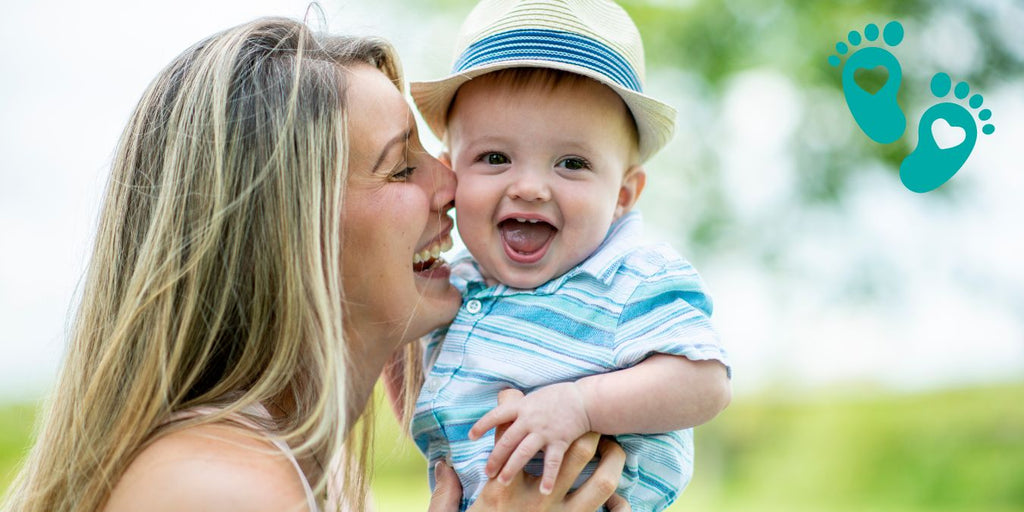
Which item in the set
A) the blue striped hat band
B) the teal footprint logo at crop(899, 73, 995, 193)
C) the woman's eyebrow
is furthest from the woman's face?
the teal footprint logo at crop(899, 73, 995, 193)

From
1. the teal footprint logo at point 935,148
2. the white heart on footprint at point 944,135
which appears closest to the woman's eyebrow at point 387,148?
the teal footprint logo at point 935,148

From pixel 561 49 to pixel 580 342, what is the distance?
63 cm

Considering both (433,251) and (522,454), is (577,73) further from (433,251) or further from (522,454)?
(522,454)

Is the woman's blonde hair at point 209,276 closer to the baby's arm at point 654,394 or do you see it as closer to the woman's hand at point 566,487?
the woman's hand at point 566,487

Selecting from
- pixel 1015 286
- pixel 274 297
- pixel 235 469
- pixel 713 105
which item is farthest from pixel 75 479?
pixel 1015 286

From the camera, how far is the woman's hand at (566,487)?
1.98m

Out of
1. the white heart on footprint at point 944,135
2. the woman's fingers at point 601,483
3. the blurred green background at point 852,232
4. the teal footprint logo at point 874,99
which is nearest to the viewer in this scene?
the woman's fingers at point 601,483

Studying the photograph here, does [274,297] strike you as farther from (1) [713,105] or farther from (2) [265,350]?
(1) [713,105]

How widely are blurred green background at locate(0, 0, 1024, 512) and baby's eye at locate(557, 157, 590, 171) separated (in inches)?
257

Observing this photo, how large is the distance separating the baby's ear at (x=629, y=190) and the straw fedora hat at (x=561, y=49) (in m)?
0.06

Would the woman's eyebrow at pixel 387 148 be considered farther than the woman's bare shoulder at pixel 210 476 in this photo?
Yes

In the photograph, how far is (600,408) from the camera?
1927mm

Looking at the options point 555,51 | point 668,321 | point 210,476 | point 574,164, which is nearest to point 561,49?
point 555,51

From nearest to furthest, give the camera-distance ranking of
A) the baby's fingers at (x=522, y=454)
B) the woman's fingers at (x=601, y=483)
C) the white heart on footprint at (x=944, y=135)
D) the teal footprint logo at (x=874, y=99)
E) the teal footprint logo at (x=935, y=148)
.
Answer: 1. the baby's fingers at (x=522, y=454)
2. the woman's fingers at (x=601, y=483)
3. the teal footprint logo at (x=874, y=99)
4. the teal footprint logo at (x=935, y=148)
5. the white heart on footprint at (x=944, y=135)
